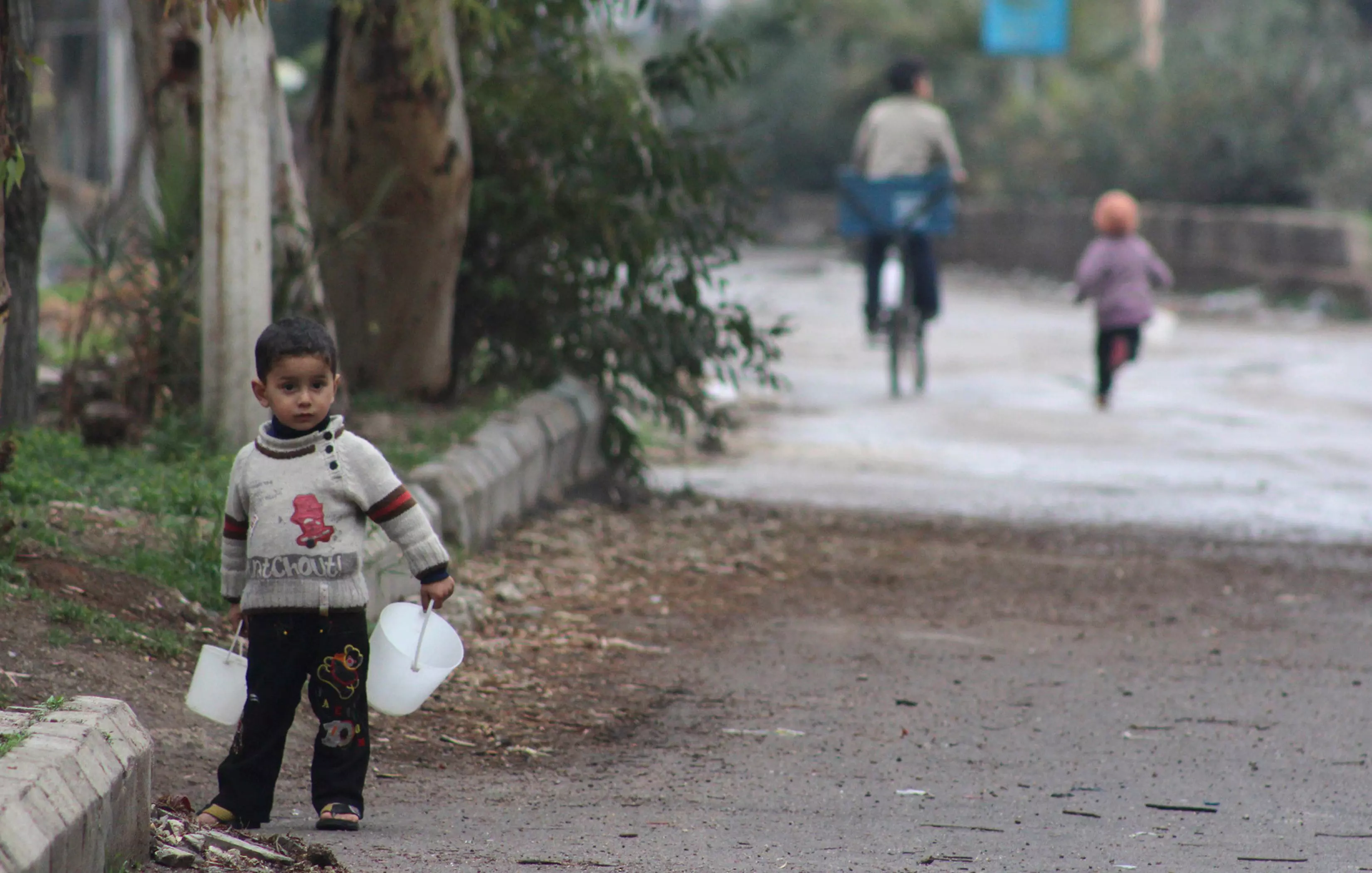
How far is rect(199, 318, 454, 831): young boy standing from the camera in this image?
12.5 feet

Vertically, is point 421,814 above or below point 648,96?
below

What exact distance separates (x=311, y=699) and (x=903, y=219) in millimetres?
8754

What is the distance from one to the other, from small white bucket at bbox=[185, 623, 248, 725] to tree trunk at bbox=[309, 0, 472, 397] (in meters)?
3.27

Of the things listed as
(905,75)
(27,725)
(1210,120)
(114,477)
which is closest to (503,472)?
(114,477)

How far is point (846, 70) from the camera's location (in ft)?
112

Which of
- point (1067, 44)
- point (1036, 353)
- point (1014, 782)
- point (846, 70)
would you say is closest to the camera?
point (1014, 782)

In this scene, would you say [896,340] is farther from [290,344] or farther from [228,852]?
[228,852]

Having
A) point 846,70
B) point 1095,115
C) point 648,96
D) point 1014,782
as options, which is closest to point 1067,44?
point 1095,115

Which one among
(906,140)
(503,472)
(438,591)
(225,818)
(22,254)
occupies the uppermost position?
(906,140)

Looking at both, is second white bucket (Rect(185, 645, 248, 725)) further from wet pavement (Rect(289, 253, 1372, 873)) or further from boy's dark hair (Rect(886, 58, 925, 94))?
boy's dark hair (Rect(886, 58, 925, 94))

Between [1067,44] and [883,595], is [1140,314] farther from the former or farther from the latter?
[1067,44]

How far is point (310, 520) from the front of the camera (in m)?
3.83

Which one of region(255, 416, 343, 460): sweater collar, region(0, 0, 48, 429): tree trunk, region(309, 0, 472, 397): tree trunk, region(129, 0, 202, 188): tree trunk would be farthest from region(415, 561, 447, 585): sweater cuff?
region(129, 0, 202, 188): tree trunk

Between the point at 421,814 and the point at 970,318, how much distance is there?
14.6m
